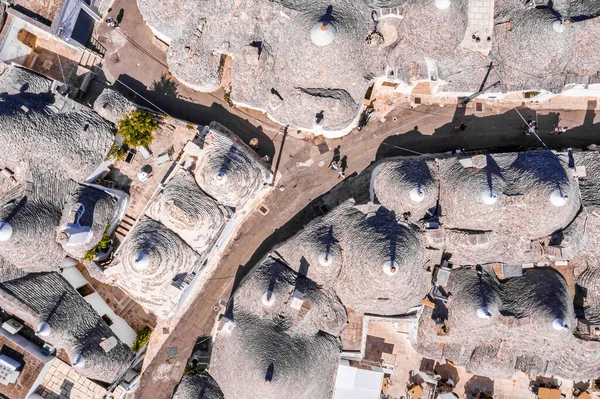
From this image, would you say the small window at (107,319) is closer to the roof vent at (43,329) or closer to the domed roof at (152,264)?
the domed roof at (152,264)

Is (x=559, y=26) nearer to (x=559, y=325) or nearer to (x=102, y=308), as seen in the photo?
(x=559, y=325)

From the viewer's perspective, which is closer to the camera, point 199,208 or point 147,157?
point 199,208

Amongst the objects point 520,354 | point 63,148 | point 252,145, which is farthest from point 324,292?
point 63,148

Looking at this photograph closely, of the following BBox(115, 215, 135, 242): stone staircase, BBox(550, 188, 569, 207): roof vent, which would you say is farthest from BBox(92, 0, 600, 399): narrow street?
BBox(550, 188, 569, 207): roof vent

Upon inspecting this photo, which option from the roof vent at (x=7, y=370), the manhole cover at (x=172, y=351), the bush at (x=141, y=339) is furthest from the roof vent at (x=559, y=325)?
the roof vent at (x=7, y=370)

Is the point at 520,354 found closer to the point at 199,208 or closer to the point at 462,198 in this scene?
the point at 462,198

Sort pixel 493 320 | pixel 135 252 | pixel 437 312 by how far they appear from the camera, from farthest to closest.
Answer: pixel 437 312, pixel 493 320, pixel 135 252

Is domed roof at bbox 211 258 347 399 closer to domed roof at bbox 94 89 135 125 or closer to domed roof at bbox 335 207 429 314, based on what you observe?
domed roof at bbox 335 207 429 314
